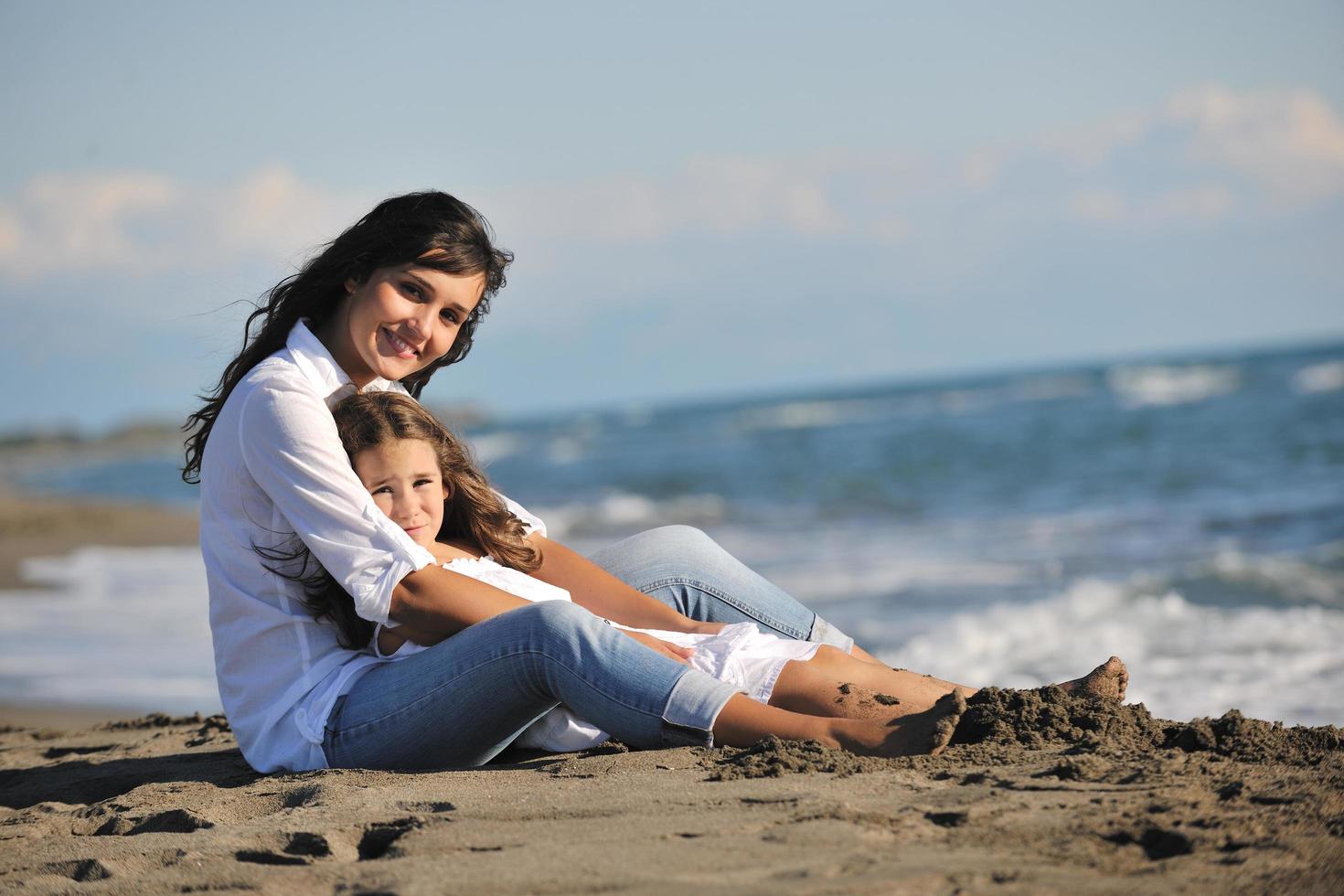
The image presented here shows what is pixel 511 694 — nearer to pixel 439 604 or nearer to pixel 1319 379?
pixel 439 604

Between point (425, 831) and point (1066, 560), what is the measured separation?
6311 mm

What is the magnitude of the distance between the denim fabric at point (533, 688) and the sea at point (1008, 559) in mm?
826

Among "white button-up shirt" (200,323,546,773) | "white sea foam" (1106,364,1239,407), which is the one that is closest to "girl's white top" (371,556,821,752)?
"white button-up shirt" (200,323,546,773)

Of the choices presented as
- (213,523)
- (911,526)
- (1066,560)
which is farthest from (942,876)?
(911,526)

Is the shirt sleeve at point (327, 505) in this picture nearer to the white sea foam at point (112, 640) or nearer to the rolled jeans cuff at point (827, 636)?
the rolled jeans cuff at point (827, 636)

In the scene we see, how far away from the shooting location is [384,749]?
2977mm

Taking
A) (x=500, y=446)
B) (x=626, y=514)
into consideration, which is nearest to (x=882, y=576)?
(x=626, y=514)

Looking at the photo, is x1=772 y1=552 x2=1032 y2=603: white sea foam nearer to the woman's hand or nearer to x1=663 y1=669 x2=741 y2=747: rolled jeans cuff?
the woman's hand

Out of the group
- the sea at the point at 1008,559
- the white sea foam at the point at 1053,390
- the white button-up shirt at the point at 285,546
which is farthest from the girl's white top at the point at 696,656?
the white sea foam at the point at 1053,390

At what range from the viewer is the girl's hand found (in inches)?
120

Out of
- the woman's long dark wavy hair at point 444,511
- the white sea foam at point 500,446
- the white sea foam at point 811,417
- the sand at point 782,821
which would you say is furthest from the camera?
the white sea foam at point 500,446

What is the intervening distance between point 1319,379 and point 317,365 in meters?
28.7

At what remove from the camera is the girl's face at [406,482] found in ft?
10.1

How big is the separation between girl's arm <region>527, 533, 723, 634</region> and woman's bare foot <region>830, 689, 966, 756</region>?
580 millimetres
